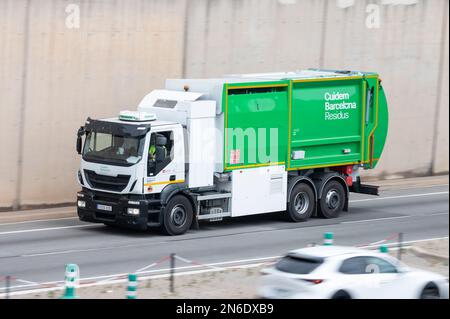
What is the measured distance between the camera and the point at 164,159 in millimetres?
25953

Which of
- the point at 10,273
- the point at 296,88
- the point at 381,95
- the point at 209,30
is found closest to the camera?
the point at 10,273

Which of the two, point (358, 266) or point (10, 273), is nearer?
point (358, 266)

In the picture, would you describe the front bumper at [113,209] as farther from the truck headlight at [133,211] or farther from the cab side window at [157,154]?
the cab side window at [157,154]

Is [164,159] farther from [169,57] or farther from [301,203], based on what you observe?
[169,57]

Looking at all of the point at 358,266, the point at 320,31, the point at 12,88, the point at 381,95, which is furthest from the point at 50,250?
the point at 320,31

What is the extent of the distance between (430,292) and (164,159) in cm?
902

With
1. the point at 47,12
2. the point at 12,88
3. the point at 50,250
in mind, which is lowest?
the point at 50,250

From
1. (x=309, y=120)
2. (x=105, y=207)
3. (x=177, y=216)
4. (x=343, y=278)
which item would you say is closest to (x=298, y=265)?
(x=343, y=278)

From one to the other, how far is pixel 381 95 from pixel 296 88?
11.1ft

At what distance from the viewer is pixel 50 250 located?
24.5 meters

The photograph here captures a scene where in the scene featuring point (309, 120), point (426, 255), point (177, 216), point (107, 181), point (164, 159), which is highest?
point (309, 120)

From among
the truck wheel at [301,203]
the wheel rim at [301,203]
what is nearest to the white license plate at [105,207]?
the truck wheel at [301,203]
